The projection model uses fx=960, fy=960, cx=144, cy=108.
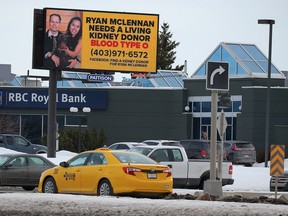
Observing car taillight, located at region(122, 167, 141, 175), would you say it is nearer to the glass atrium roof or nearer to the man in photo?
the man in photo

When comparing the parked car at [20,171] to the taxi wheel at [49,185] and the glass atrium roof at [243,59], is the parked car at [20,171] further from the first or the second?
the glass atrium roof at [243,59]

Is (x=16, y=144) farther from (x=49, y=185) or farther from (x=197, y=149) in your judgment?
(x=49, y=185)

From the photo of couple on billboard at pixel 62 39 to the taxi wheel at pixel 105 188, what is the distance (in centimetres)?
2427

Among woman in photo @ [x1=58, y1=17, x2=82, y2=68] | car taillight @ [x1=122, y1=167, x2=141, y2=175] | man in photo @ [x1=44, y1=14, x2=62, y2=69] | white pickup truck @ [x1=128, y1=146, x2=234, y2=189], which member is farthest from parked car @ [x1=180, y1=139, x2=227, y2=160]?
car taillight @ [x1=122, y1=167, x2=141, y2=175]

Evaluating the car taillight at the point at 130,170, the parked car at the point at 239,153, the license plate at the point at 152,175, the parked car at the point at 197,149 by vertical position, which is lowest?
the parked car at the point at 239,153

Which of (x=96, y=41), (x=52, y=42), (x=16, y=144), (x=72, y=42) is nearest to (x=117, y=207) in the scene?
(x=52, y=42)

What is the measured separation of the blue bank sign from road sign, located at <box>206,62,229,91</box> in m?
43.3

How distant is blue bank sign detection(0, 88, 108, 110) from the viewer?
6875cm

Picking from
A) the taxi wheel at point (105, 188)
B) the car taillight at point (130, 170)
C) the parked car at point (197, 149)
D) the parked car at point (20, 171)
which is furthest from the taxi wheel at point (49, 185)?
the parked car at point (197, 149)

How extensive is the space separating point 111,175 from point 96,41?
26891mm

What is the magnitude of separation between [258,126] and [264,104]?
4.93 feet

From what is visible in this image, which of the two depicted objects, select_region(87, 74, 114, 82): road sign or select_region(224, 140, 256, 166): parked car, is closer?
select_region(87, 74, 114, 82): road sign

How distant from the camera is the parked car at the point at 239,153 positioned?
173 feet

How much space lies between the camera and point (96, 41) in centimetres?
5056
